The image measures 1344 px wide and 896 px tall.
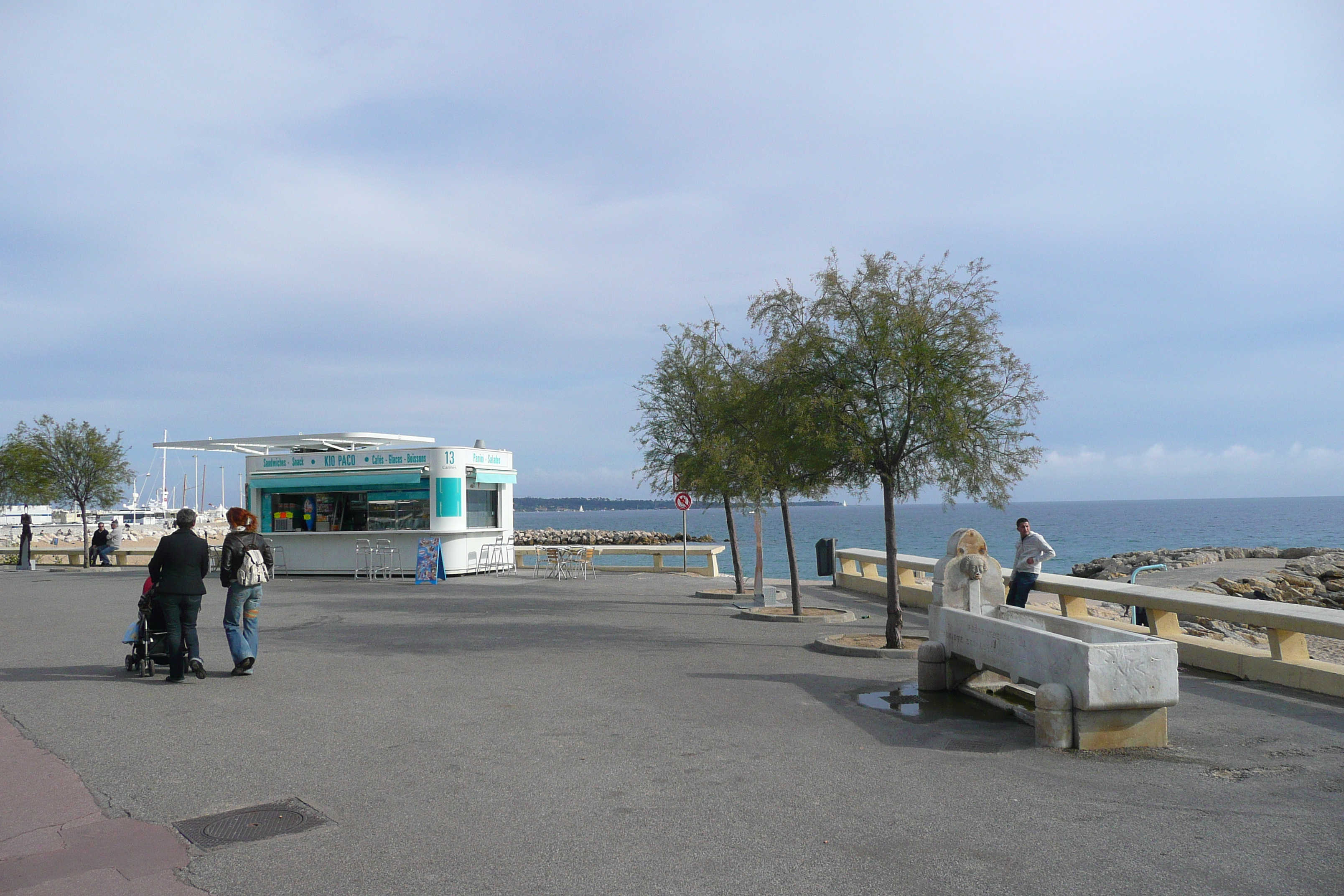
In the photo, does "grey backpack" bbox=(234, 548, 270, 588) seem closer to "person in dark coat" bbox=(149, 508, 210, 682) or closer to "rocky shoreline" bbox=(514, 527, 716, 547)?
"person in dark coat" bbox=(149, 508, 210, 682)

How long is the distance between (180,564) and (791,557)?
423 inches

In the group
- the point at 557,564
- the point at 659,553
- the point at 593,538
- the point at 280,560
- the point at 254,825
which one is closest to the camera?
the point at 254,825

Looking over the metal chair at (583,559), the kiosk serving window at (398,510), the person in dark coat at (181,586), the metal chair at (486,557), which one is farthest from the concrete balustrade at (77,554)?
the person in dark coat at (181,586)

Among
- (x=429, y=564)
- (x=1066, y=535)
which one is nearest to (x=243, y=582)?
(x=429, y=564)

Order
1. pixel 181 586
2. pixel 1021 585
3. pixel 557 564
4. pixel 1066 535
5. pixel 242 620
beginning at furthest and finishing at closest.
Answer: pixel 1066 535
pixel 557 564
pixel 1021 585
pixel 242 620
pixel 181 586

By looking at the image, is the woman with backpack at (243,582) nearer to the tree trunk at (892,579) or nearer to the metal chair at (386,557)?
the tree trunk at (892,579)

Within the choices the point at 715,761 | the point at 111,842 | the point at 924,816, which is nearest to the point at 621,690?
the point at 715,761

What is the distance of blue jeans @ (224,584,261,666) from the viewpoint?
34.5 feet

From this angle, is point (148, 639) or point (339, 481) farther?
point (339, 481)

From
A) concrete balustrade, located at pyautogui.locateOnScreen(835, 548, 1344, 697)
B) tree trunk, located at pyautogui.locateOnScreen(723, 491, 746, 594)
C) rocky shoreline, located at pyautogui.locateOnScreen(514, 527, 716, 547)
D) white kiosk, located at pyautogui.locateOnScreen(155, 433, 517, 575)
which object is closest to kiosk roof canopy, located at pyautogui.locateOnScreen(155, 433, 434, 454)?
white kiosk, located at pyautogui.locateOnScreen(155, 433, 517, 575)

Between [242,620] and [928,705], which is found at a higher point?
[242,620]

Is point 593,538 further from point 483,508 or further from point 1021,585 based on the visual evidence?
point 1021,585

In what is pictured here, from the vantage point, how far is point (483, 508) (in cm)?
2791

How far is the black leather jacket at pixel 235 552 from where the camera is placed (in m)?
10.4
